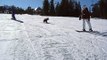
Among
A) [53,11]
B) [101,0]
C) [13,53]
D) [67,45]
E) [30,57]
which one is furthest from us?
[53,11]

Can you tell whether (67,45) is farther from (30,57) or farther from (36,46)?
(30,57)

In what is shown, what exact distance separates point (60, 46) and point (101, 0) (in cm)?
7134

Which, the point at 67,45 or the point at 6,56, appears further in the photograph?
Answer: the point at 67,45

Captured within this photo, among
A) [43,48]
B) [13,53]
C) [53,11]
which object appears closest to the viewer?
[13,53]

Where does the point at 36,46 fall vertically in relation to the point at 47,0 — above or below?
below

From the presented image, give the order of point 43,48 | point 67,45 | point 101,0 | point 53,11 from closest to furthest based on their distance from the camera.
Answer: point 43,48, point 67,45, point 101,0, point 53,11

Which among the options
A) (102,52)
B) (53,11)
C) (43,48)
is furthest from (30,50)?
(53,11)

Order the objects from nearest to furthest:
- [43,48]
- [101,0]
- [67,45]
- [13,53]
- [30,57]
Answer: [30,57] → [13,53] → [43,48] → [67,45] → [101,0]

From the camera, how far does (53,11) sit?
106 metres

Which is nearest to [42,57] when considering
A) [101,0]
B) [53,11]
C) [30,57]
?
[30,57]

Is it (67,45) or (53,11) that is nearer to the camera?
(67,45)

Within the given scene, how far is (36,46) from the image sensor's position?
909 cm

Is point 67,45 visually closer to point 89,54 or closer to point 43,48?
point 43,48

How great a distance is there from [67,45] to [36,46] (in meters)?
1.32
